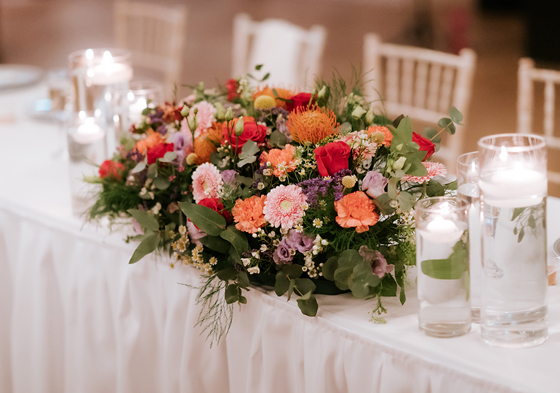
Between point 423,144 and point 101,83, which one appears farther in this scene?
point 101,83

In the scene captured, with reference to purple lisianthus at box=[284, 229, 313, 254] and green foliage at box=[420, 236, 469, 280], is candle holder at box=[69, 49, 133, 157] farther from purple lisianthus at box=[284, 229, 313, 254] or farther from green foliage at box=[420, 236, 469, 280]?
green foliage at box=[420, 236, 469, 280]

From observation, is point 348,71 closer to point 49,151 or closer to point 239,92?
point 49,151

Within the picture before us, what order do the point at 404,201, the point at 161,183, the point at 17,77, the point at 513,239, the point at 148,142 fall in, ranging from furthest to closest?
the point at 17,77
the point at 148,142
the point at 161,183
the point at 404,201
the point at 513,239

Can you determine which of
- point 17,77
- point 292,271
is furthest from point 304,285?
point 17,77

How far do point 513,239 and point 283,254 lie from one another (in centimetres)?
Answer: 33

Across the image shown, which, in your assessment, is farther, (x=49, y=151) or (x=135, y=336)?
(x=49, y=151)

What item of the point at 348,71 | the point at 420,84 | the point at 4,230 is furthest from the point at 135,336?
the point at 348,71

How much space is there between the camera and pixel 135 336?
1238mm

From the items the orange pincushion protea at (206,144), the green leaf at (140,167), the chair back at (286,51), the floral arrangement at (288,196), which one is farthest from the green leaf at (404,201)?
the chair back at (286,51)

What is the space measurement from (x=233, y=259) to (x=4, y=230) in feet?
2.61

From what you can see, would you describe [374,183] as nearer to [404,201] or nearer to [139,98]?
[404,201]

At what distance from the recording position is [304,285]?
36.9 inches

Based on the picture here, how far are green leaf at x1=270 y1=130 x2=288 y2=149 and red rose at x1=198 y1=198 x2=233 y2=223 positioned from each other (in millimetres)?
146

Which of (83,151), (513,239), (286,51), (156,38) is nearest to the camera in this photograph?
(513,239)
